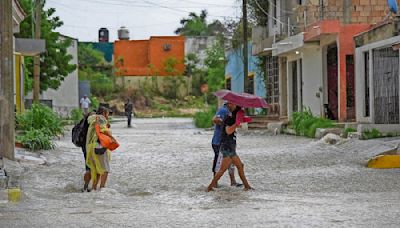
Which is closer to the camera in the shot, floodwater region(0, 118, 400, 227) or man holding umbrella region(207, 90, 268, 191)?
floodwater region(0, 118, 400, 227)

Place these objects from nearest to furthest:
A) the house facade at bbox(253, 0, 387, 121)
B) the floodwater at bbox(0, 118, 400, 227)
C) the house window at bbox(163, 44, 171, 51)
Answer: the floodwater at bbox(0, 118, 400, 227) < the house facade at bbox(253, 0, 387, 121) < the house window at bbox(163, 44, 171, 51)

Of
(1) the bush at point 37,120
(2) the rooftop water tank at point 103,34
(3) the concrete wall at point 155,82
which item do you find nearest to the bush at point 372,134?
(1) the bush at point 37,120

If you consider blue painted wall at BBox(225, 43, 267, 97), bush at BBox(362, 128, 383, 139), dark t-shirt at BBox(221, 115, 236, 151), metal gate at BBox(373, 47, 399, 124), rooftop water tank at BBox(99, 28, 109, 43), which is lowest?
bush at BBox(362, 128, 383, 139)

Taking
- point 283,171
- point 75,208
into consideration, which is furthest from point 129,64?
point 75,208

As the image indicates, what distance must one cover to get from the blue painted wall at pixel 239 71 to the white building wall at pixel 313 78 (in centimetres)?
790

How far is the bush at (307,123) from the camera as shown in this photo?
25.0 m

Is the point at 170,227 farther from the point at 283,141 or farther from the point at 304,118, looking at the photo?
the point at 304,118

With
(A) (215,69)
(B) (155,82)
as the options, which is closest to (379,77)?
(A) (215,69)

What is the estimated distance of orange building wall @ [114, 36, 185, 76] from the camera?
66188 mm

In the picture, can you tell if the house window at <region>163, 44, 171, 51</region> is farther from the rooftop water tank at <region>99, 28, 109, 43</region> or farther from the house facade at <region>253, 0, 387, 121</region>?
the house facade at <region>253, 0, 387, 121</region>

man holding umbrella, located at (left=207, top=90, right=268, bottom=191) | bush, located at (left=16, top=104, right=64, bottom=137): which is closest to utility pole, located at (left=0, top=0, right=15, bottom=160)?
man holding umbrella, located at (left=207, top=90, right=268, bottom=191)

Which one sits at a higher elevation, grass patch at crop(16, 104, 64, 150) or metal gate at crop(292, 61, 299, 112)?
metal gate at crop(292, 61, 299, 112)

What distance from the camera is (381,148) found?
16781mm

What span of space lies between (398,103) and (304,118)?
6771 mm
